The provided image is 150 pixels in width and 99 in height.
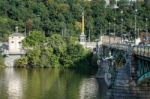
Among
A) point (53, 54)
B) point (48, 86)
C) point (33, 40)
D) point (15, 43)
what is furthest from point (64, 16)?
point (48, 86)

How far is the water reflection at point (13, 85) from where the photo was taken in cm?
6118

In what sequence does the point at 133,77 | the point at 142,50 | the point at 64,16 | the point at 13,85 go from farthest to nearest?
the point at 64,16, the point at 13,85, the point at 133,77, the point at 142,50

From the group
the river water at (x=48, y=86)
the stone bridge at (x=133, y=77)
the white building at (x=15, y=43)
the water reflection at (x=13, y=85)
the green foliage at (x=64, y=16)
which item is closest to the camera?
the stone bridge at (x=133, y=77)

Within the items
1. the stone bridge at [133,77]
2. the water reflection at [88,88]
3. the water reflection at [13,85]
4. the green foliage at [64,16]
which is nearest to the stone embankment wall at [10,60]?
the water reflection at [13,85]

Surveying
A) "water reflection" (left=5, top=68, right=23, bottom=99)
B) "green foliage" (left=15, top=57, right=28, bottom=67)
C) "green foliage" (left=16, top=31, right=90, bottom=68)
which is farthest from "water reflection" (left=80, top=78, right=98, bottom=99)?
"green foliage" (left=15, top=57, right=28, bottom=67)

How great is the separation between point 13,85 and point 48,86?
4.22 meters

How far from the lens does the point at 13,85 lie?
235ft

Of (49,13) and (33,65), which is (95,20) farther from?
(33,65)

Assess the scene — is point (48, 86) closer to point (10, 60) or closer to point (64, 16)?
point (10, 60)

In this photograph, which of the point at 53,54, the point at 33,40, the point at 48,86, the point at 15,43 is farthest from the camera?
the point at 15,43

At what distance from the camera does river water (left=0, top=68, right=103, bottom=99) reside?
60688mm

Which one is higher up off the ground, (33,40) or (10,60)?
(33,40)

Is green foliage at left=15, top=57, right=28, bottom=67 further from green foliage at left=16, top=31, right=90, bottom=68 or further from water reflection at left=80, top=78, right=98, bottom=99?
water reflection at left=80, top=78, right=98, bottom=99

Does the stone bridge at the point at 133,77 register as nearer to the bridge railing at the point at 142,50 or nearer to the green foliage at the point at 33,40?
the bridge railing at the point at 142,50
